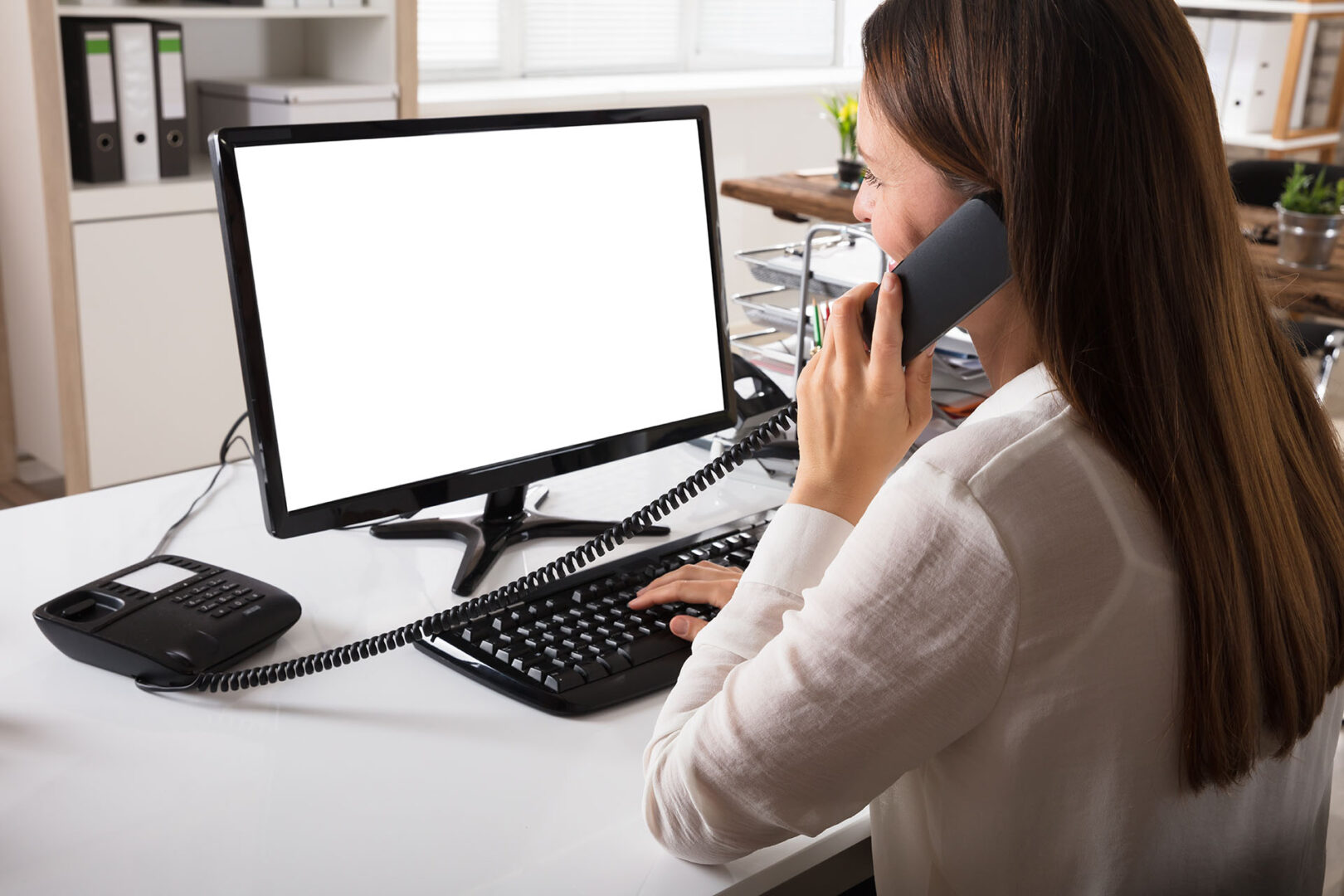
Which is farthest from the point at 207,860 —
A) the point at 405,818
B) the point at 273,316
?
the point at 273,316

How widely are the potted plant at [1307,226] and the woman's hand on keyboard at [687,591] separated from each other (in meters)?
1.82

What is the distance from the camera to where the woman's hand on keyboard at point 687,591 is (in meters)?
1.05

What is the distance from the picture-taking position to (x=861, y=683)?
2.23ft

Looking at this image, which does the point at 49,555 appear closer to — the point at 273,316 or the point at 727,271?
the point at 273,316

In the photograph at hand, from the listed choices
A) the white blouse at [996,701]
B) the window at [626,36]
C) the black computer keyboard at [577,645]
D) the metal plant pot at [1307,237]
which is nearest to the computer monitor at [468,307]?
the black computer keyboard at [577,645]

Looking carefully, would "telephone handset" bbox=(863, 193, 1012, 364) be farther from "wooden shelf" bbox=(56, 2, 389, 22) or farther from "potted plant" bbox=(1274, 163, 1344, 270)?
"wooden shelf" bbox=(56, 2, 389, 22)

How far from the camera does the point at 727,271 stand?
4488 millimetres

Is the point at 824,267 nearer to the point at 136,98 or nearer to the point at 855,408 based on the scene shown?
the point at 855,408

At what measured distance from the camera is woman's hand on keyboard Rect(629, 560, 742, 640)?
1.05 meters

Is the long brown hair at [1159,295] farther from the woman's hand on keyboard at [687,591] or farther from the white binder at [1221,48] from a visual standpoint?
the white binder at [1221,48]

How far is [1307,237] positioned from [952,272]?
6.21 feet

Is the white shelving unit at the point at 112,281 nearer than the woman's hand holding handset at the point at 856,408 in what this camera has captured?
No

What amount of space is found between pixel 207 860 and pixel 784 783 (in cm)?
37

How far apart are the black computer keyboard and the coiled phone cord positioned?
0.04 feet
